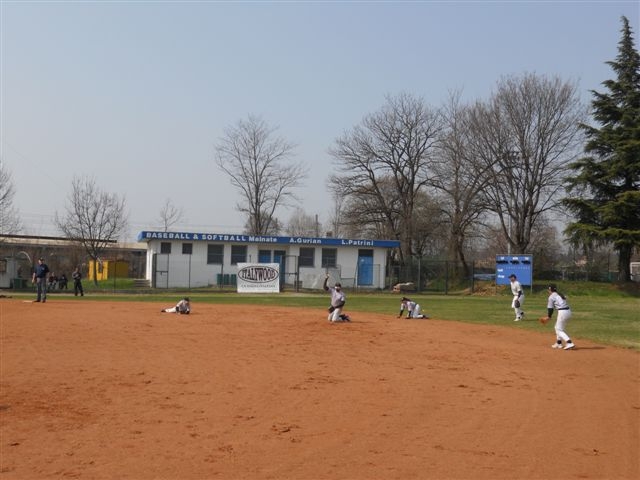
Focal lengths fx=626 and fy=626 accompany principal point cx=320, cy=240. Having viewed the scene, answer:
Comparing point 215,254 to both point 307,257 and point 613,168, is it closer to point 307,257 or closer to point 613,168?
point 307,257

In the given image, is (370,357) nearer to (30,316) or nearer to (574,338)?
(574,338)

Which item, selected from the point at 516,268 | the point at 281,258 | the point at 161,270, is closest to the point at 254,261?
the point at 281,258

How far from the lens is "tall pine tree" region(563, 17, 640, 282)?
4472 centimetres

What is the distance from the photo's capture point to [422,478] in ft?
20.4

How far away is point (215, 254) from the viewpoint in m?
50.7

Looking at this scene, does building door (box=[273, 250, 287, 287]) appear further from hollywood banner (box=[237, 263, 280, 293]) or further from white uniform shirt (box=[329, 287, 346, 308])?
white uniform shirt (box=[329, 287, 346, 308])

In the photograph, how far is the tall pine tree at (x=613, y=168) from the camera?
44.7 meters

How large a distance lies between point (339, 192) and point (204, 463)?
52.7 metres

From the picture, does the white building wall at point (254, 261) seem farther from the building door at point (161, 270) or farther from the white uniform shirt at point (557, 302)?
the white uniform shirt at point (557, 302)

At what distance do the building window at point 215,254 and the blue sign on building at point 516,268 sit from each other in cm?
2161

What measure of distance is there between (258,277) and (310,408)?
3729 cm

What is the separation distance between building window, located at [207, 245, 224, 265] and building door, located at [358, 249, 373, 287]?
1154cm

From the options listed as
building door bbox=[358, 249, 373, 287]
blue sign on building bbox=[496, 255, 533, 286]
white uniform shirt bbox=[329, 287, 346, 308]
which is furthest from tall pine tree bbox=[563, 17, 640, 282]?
white uniform shirt bbox=[329, 287, 346, 308]

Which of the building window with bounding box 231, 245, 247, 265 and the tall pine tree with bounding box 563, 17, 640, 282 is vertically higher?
the tall pine tree with bounding box 563, 17, 640, 282
